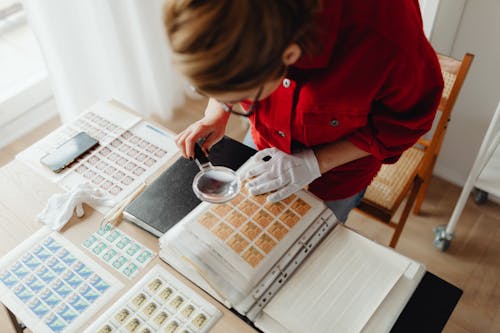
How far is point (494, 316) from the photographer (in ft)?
5.55

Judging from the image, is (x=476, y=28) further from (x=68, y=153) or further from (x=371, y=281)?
(x=68, y=153)

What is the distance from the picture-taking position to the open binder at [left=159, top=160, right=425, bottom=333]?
908 millimetres

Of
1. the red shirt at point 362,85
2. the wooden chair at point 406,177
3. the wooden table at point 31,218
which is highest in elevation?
the red shirt at point 362,85

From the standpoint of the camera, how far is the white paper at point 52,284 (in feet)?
3.10

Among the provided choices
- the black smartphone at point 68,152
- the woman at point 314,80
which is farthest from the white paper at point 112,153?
the woman at point 314,80

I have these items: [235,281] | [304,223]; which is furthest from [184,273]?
[304,223]

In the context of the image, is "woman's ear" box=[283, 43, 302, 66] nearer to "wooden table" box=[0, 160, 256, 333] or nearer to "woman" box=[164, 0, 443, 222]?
Answer: "woman" box=[164, 0, 443, 222]

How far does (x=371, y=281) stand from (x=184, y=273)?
37cm

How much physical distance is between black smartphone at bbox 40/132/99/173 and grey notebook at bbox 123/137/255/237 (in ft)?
0.77

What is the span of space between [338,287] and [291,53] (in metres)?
0.47

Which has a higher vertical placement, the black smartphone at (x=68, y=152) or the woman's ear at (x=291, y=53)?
the woman's ear at (x=291, y=53)

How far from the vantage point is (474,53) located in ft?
5.63

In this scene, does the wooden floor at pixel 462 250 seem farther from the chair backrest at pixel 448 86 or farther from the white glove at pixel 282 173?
the white glove at pixel 282 173

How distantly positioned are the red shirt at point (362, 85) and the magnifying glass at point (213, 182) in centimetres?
14
